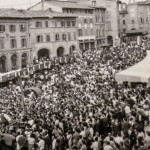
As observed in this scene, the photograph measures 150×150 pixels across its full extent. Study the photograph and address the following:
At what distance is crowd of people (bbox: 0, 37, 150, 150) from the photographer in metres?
14.7

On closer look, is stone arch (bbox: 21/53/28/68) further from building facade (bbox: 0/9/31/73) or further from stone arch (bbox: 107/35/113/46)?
stone arch (bbox: 107/35/113/46)

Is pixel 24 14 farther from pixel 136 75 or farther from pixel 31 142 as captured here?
pixel 31 142

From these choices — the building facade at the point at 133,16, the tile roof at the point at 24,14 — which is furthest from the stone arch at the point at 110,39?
the tile roof at the point at 24,14

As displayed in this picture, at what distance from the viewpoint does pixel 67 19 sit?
54938 mm

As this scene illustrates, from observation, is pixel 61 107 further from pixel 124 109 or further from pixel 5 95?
pixel 5 95

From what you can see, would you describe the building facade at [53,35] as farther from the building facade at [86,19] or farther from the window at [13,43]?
the window at [13,43]

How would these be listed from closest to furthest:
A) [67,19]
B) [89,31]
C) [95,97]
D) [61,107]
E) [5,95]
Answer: [61,107] → [95,97] → [5,95] → [67,19] → [89,31]

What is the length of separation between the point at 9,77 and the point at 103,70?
9343mm

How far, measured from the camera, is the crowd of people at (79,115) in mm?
14672

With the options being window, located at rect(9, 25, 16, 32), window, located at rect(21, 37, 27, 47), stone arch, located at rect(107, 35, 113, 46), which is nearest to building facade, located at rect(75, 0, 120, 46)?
stone arch, located at rect(107, 35, 113, 46)

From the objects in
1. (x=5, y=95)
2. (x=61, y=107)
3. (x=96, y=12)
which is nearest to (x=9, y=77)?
(x=5, y=95)

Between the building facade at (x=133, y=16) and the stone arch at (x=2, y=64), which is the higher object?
the building facade at (x=133, y=16)

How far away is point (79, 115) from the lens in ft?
62.2

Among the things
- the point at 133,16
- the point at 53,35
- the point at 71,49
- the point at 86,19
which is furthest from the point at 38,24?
the point at 133,16
